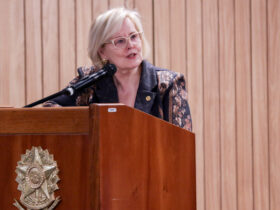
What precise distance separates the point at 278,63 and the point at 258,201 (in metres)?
0.83

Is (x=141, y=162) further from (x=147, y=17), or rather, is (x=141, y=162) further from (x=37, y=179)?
(x=147, y=17)

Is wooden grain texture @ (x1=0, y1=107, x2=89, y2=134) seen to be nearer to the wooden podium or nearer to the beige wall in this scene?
the wooden podium

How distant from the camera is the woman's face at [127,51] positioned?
1.77 metres

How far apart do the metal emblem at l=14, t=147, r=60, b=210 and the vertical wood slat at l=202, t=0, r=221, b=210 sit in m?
1.61

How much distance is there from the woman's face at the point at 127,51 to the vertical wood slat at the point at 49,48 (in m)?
0.76

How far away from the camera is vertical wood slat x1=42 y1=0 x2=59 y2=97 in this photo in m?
2.48

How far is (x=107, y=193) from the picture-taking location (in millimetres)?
1025

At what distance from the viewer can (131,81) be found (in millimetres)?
1833

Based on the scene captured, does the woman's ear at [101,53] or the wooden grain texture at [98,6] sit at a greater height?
the wooden grain texture at [98,6]

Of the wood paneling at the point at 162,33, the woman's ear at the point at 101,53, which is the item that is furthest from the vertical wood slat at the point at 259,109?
the woman's ear at the point at 101,53

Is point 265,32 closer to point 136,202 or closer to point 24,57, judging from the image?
point 24,57

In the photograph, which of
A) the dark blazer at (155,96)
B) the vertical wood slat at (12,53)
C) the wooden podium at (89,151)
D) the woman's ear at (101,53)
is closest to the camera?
the wooden podium at (89,151)

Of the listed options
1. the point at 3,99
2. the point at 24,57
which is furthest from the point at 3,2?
the point at 3,99

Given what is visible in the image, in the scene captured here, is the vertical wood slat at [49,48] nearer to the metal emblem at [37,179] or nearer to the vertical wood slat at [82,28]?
the vertical wood slat at [82,28]
